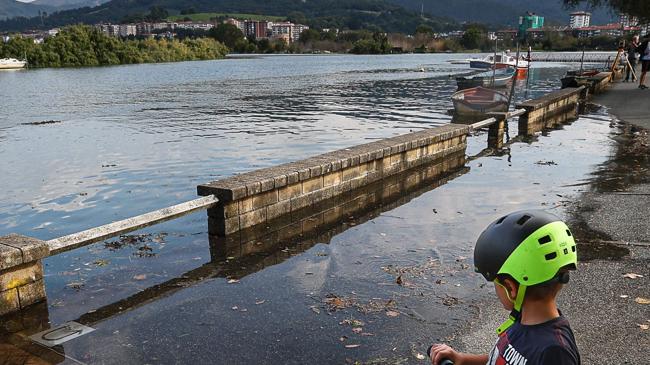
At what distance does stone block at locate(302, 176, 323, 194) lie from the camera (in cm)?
915

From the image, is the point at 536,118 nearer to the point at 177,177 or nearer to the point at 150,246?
the point at 177,177

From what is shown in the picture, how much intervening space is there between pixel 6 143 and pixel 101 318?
53.1 ft

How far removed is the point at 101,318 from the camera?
5.46 metres

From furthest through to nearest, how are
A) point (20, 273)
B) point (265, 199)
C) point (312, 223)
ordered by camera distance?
point (312, 223) < point (265, 199) < point (20, 273)

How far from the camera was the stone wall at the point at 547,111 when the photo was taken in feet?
62.5

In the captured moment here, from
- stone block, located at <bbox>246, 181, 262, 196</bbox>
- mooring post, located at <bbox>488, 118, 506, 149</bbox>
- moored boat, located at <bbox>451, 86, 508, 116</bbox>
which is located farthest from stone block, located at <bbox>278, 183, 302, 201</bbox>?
moored boat, located at <bbox>451, 86, 508, 116</bbox>

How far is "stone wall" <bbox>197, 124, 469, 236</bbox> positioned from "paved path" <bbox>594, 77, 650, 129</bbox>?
10593 millimetres

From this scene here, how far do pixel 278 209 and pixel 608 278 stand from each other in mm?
4549

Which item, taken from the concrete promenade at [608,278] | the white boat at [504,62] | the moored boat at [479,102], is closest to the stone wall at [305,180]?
the concrete promenade at [608,278]

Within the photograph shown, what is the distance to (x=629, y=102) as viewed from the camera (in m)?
25.3

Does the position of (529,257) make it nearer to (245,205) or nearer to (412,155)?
(245,205)

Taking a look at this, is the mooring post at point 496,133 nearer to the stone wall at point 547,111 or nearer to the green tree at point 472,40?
the stone wall at point 547,111

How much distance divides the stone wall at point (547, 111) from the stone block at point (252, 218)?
1225cm

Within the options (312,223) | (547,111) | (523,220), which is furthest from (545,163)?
(523,220)
